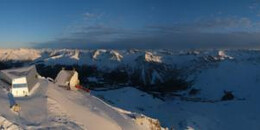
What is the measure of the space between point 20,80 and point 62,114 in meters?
10.5

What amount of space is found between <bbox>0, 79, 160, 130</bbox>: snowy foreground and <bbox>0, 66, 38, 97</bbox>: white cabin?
97 cm

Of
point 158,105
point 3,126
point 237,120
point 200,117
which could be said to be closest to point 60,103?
point 3,126

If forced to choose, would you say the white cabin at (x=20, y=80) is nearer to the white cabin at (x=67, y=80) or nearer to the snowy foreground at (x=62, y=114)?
the snowy foreground at (x=62, y=114)

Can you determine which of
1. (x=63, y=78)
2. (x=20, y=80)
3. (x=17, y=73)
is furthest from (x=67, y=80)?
(x=20, y=80)

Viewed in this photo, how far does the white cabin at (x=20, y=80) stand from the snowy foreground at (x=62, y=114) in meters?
0.97

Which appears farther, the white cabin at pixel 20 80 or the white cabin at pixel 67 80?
the white cabin at pixel 67 80

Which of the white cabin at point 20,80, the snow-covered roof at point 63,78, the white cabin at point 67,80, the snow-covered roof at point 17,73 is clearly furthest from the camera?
the snow-covered roof at point 63,78

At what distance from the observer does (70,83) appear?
214 ft

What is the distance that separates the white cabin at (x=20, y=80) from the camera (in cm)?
4888

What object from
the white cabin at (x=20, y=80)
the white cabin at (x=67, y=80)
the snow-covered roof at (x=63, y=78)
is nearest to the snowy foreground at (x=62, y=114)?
the white cabin at (x=20, y=80)

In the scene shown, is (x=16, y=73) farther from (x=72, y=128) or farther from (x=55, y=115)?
(x=72, y=128)

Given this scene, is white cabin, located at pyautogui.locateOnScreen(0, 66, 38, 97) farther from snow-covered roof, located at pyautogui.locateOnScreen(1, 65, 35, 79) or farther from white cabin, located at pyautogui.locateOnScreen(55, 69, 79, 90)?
white cabin, located at pyautogui.locateOnScreen(55, 69, 79, 90)

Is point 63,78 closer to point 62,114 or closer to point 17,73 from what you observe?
point 17,73

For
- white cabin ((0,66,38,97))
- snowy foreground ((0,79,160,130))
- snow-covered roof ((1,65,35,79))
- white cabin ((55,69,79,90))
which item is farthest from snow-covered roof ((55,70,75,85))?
snow-covered roof ((1,65,35,79))
